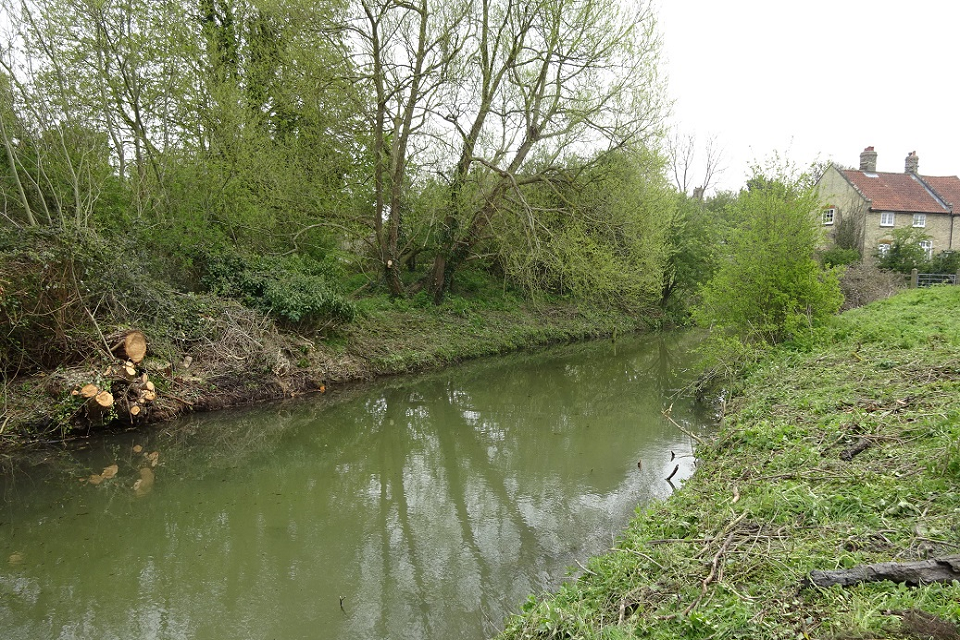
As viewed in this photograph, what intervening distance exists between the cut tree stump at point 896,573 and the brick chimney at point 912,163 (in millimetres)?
41223

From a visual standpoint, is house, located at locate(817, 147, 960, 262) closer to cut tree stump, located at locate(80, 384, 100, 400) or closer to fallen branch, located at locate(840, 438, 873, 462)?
fallen branch, located at locate(840, 438, 873, 462)

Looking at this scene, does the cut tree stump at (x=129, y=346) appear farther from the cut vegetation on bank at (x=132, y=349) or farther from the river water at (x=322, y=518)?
the river water at (x=322, y=518)

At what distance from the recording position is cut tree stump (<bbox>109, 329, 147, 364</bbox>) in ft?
27.9

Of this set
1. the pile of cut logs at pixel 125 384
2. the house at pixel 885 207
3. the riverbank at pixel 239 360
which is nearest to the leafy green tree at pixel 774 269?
the riverbank at pixel 239 360

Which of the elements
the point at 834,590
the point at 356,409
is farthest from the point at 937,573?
the point at 356,409

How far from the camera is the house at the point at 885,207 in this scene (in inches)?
1210

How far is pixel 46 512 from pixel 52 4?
34.6ft

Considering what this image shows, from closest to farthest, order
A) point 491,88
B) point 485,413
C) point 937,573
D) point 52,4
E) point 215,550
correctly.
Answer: point 937,573
point 215,550
point 485,413
point 52,4
point 491,88

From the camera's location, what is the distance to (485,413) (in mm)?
10398

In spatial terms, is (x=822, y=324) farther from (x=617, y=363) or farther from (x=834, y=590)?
(x=834, y=590)

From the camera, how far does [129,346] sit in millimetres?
8523

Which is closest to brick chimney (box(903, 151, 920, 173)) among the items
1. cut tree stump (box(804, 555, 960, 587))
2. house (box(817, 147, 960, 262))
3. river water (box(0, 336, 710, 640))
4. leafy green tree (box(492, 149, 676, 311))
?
house (box(817, 147, 960, 262))

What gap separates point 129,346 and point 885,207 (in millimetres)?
36077

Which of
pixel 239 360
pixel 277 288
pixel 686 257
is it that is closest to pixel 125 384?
pixel 239 360
